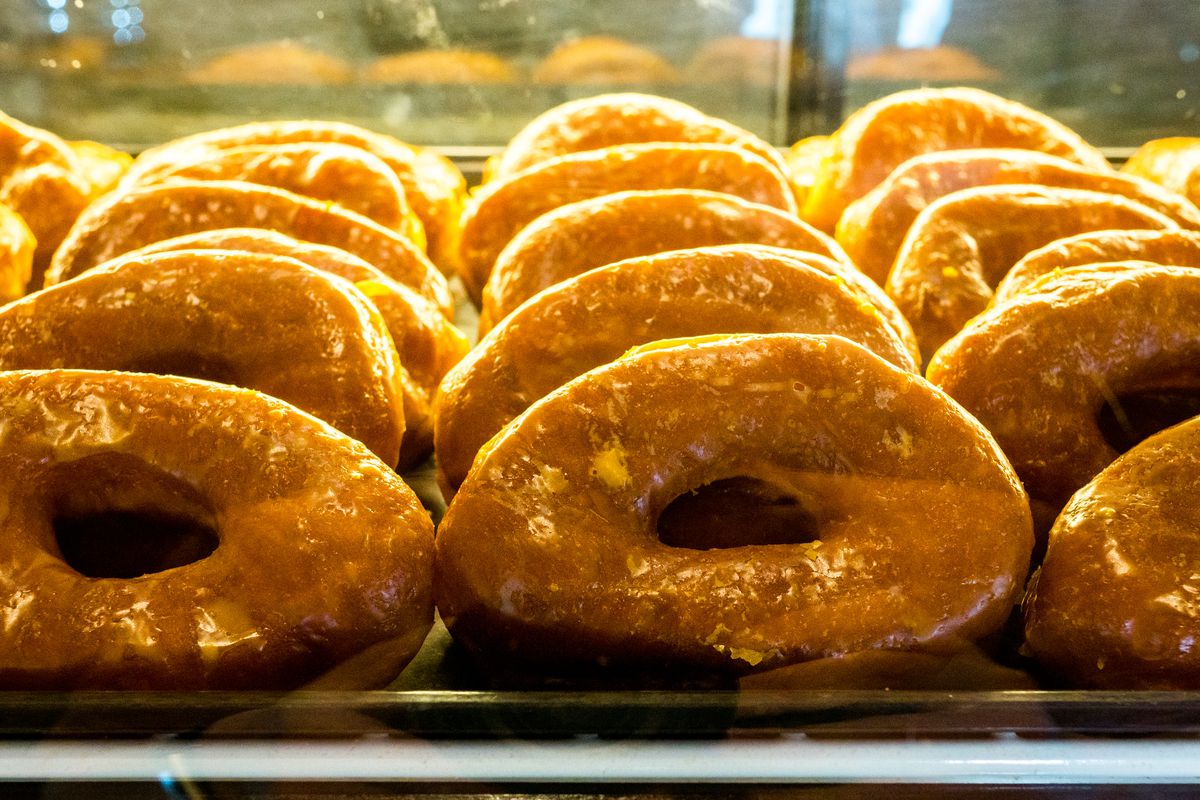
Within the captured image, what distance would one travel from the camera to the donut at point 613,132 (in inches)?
93.4

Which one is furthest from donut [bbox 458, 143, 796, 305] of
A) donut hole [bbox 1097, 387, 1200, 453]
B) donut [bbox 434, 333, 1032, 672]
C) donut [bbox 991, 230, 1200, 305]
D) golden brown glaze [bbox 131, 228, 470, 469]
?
donut [bbox 434, 333, 1032, 672]

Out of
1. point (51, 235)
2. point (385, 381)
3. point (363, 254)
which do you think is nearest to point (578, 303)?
point (385, 381)

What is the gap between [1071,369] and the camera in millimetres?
1379

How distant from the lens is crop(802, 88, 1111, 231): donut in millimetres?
2307

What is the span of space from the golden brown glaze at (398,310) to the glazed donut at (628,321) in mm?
185

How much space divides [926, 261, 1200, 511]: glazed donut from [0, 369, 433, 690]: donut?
74cm

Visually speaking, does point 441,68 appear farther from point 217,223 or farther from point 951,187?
point 951,187

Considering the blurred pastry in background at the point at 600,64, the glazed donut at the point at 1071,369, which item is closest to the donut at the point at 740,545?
the glazed donut at the point at 1071,369

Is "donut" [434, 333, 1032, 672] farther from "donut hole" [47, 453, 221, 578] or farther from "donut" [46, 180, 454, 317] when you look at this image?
"donut" [46, 180, 454, 317]

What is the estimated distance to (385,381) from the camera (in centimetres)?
143

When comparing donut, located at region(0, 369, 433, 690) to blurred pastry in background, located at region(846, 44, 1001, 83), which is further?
blurred pastry in background, located at region(846, 44, 1001, 83)

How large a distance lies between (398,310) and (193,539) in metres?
0.58

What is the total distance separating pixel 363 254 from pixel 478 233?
29cm

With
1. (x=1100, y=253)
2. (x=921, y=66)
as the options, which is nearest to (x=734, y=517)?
(x=1100, y=253)
